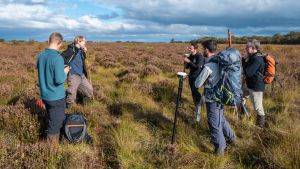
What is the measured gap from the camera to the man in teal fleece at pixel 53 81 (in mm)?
6828

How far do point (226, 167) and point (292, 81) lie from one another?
9.36 m

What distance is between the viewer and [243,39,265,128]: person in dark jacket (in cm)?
855

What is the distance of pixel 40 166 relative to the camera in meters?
5.73

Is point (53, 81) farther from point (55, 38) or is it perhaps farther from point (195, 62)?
point (195, 62)

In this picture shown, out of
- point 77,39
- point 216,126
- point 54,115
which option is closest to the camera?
point 216,126

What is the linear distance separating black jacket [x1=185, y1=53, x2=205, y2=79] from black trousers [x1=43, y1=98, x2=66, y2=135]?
10.9 ft

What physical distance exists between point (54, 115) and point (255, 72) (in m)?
4.06

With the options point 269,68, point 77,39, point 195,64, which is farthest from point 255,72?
point 77,39

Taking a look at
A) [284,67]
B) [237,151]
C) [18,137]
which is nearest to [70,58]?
[18,137]

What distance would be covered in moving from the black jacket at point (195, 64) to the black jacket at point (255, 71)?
0.95m

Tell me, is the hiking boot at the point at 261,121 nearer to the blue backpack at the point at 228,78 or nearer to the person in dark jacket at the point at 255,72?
the person in dark jacket at the point at 255,72

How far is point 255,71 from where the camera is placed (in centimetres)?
862

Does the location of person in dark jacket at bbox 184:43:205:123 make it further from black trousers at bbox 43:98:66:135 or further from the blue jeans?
black trousers at bbox 43:98:66:135

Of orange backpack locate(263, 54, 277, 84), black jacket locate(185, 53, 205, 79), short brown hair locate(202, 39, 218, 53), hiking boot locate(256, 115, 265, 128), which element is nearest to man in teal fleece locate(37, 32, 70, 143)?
short brown hair locate(202, 39, 218, 53)
